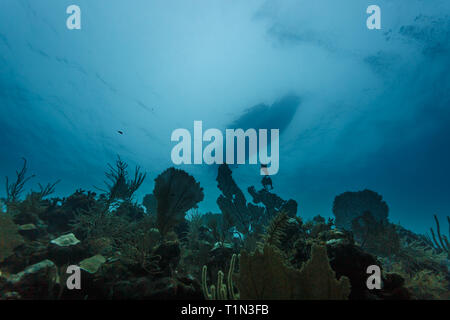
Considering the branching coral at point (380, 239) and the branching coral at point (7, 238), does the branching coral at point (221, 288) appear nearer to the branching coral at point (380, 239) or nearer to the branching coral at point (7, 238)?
the branching coral at point (7, 238)

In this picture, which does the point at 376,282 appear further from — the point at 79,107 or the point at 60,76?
the point at 79,107

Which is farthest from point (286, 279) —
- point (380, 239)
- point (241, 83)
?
point (241, 83)

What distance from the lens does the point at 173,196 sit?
6.11m

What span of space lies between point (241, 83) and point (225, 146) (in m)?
10.8

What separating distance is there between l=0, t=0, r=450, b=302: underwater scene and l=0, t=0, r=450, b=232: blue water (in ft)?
0.57

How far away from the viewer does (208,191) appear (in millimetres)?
48531

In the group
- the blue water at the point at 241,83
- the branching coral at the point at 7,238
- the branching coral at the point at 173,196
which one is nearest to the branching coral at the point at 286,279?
the branching coral at the point at 173,196

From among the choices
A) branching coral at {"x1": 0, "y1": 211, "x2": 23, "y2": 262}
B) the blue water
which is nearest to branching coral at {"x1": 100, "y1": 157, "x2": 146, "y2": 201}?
branching coral at {"x1": 0, "y1": 211, "x2": 23, "y2": 262}

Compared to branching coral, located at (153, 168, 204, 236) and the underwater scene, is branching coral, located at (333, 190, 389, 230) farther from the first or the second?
branching coral, located at (153, 168, 204, 236)

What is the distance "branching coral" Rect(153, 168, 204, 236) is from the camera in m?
5.52

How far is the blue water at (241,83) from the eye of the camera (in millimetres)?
17125

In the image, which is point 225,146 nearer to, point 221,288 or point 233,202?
point 233,202
